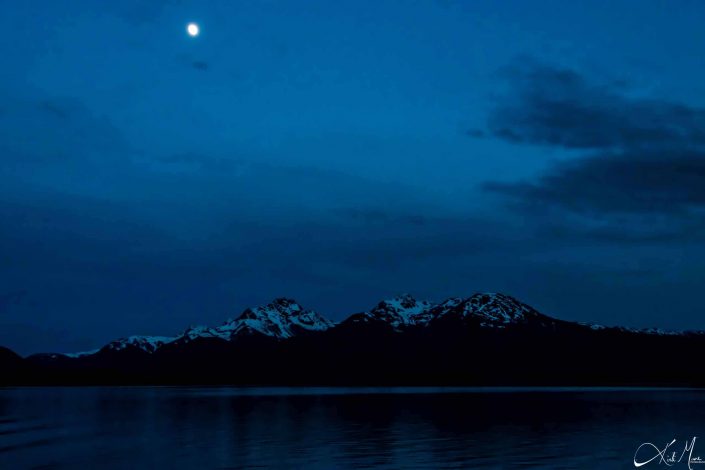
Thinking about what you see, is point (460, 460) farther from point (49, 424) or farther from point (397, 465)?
point (49, 424)

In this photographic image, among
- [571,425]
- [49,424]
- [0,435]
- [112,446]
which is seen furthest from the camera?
[49,424]

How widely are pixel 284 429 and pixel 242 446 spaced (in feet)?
60.1

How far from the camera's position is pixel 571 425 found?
81938mm

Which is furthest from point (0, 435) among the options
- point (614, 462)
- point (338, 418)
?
point (614, 462)

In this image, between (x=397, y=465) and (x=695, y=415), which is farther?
(x=695, y=415)
